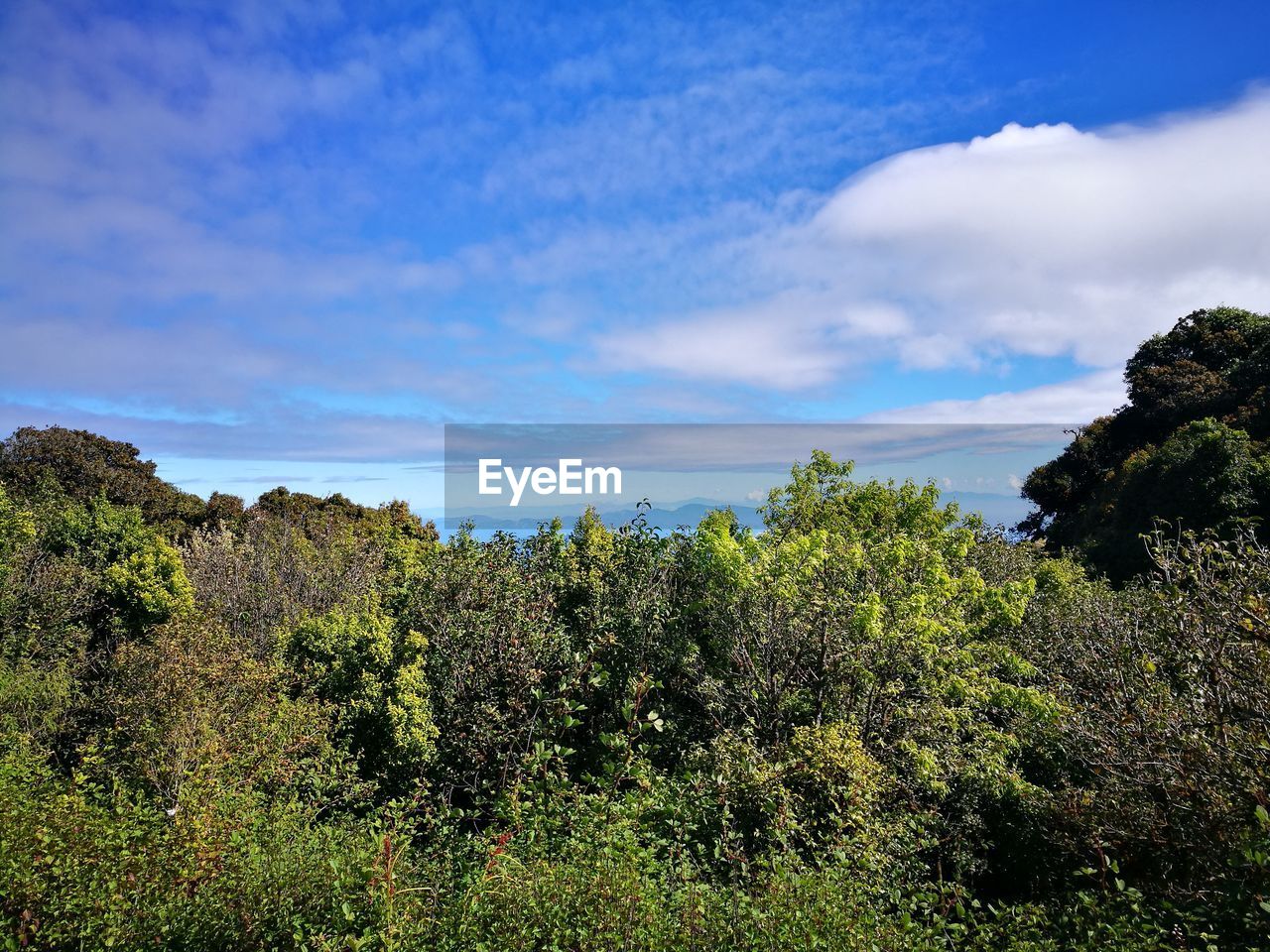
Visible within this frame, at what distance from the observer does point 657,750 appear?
934cm

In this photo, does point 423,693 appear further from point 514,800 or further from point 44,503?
point 44,503

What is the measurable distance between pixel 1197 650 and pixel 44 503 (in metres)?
24.9

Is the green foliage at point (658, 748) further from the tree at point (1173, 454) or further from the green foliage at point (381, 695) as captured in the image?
the tree at point (1173, 454)

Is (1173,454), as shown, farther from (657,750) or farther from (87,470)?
(87,470)

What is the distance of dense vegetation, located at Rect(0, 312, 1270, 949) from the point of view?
507 cm

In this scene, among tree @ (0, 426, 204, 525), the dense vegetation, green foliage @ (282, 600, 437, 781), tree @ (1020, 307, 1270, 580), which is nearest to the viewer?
the dense vegetation

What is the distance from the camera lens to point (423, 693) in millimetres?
9750

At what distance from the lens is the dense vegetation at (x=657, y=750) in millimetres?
5074

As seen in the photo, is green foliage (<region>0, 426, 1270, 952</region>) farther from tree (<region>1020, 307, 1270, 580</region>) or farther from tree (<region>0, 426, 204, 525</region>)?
tree (<region>0, 426, 204, 525</region>)

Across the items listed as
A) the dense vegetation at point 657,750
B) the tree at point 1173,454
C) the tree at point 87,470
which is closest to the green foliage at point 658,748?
the dense vegetation at point 657,750

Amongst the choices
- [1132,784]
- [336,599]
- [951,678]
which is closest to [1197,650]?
[1132,784]

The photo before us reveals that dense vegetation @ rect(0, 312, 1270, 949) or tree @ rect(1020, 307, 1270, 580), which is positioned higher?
tree @ rect(1020, 307, 1270, 580)

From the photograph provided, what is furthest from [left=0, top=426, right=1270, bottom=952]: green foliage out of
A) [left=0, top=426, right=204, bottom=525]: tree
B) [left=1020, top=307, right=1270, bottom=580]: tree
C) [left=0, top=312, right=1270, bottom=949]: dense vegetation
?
[left=0, top=426, right=204, bottom=525]: tree

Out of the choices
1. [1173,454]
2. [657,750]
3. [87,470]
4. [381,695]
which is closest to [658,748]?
[657,750]
